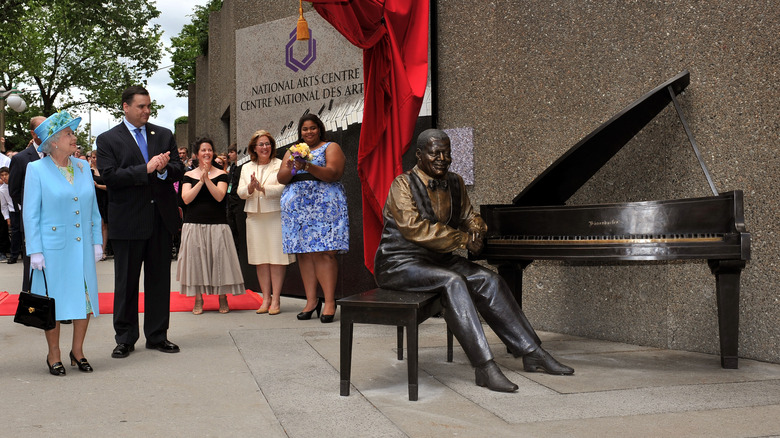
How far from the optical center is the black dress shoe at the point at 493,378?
167 inches

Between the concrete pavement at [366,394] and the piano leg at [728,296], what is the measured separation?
9.6 inches

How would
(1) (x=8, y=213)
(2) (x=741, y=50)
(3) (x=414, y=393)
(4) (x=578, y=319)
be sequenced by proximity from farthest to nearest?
1. (1) (x=8, y=213)
2. (4) (x=578, y=319)
3. (2) (x=741, y=50)
4. (3) (x=414, y=393)

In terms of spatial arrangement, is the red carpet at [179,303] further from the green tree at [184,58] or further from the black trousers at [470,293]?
the green tree at [184,58]

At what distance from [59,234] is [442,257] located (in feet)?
8.01

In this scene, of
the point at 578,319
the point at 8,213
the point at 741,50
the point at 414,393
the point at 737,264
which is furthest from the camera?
the point at 8,213

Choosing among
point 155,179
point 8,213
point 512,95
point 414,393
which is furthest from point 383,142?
point 8,213

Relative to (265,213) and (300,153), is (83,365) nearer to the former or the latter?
(300,153)

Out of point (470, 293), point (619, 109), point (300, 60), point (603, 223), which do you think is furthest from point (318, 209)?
point (603, 223)

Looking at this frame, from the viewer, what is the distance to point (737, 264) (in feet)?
15.5

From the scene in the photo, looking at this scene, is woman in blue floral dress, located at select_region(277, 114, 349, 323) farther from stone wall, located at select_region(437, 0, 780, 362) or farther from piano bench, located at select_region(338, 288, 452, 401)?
piano bench, located at select_region(338, 288, 452, 401)

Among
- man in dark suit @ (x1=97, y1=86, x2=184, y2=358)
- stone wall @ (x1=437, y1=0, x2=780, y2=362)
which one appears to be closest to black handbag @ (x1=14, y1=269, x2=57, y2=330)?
man in dark suit @ (x1=97, y1=86, x2=184, y2=358)

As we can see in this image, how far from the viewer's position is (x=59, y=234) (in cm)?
488

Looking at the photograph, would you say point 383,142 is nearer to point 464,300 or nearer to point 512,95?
point 512,95

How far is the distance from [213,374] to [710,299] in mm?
3600
